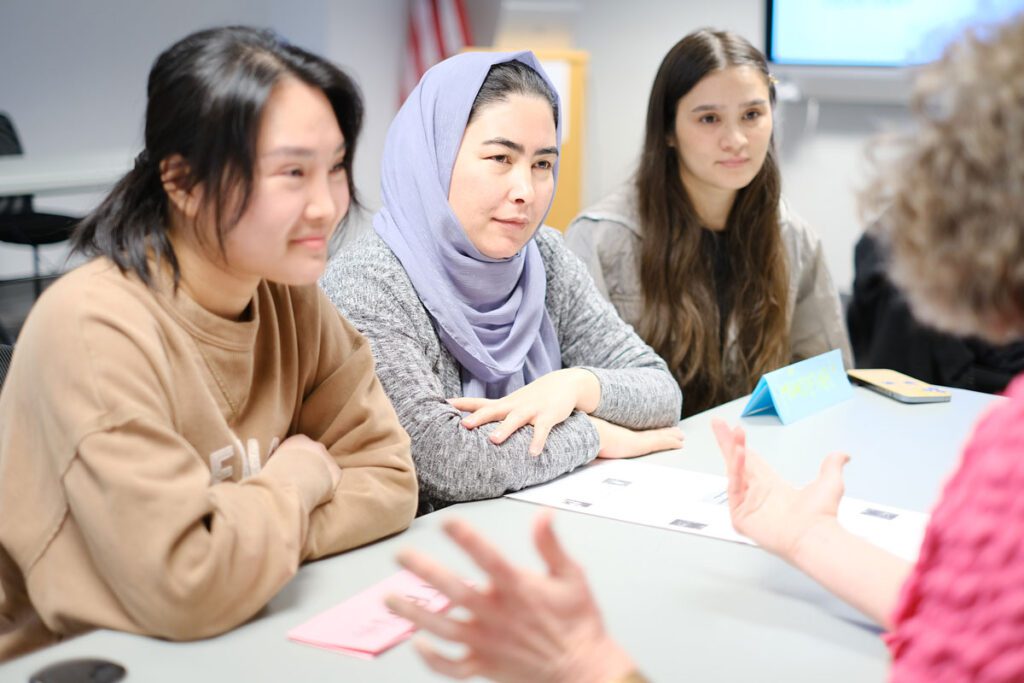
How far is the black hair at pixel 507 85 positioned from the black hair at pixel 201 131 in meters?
0.58

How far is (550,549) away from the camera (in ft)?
2.80

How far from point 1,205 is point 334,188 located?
3820mm

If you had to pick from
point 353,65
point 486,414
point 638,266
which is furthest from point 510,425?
point 353,65

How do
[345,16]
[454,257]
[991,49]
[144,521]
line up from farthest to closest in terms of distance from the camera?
[345,16], [454,257], [144,521], [991,49]

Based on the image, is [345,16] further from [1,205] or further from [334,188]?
[334,188]

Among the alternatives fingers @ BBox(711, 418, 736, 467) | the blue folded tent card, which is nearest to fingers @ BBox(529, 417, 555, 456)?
fingers @ BBox(711, 418, 736, 467)

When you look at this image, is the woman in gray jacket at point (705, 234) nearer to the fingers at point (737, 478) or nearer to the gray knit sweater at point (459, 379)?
the gray knit sweater at point (459, 379)

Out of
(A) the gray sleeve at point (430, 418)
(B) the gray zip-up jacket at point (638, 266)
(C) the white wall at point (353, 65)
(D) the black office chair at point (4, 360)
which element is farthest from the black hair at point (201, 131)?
(C) the white wall at point (353, 65)

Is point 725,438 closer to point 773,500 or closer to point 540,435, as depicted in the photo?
point 773,500

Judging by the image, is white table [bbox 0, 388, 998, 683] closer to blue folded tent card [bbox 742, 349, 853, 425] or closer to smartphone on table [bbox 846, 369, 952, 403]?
blue folded tent card [bbox 742, 349, 853, 425]

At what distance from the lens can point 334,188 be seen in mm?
1287

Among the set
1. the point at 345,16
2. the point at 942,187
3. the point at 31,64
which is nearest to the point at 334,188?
the point at 942,187

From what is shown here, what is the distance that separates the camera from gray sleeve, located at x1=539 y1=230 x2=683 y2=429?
6.23ft

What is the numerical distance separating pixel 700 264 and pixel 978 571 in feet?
6.05
